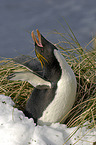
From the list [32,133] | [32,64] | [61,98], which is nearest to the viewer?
[32,133]

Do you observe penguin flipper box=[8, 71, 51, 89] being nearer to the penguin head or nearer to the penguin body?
the penguin body

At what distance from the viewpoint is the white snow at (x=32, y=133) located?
168cm

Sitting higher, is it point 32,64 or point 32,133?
point 32,64

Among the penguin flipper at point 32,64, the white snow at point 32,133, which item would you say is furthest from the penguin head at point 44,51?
the white snow at point 32,133

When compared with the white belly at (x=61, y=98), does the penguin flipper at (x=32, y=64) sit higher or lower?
higher

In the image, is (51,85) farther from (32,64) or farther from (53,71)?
(32,64)

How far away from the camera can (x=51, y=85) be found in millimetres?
1861

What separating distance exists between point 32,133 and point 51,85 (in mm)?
463

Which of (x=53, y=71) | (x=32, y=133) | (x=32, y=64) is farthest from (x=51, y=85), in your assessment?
(x=32, y=133)

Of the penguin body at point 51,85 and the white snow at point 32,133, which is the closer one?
the white snow at point 32,133

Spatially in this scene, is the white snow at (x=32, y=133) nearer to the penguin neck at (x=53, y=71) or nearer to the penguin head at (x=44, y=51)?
the penguin neck at (x=53, y=71)

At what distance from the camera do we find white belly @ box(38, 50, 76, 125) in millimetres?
1838

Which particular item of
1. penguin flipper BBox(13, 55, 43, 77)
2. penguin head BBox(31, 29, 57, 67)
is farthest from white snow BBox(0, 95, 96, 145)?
penguin head BBox(31, 29, 57, 67)

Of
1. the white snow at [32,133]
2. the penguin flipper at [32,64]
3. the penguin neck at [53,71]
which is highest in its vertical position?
the penguin flipper at [32,64]
